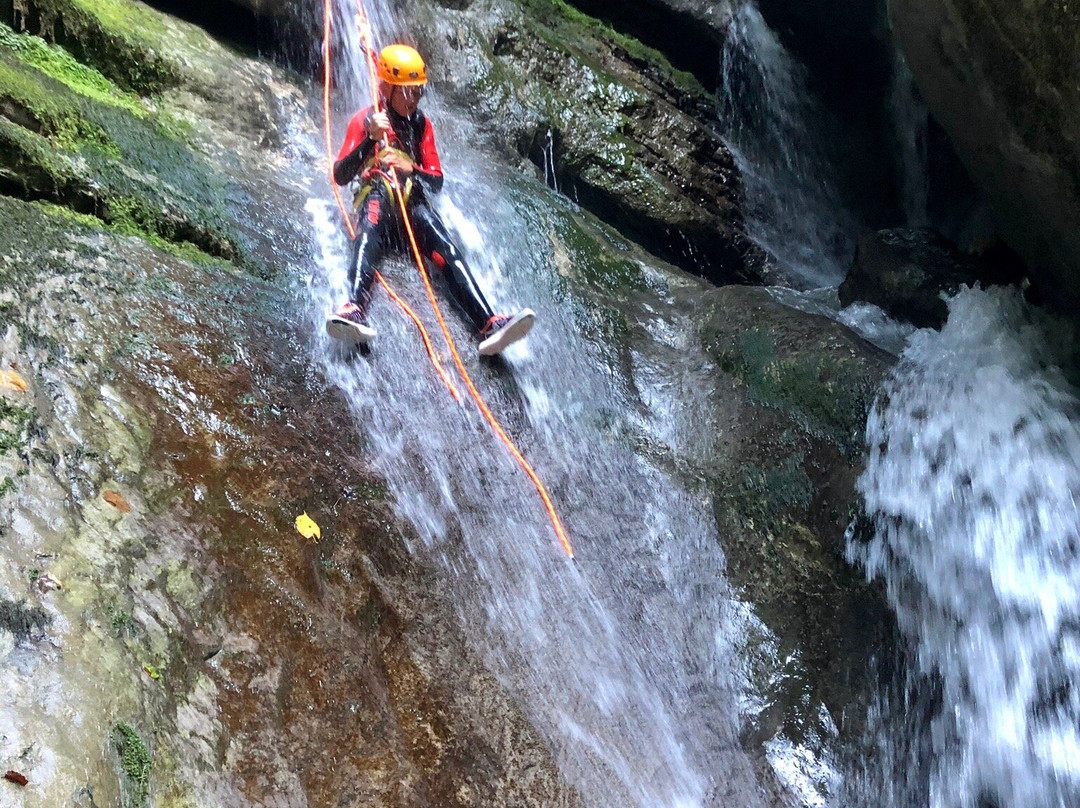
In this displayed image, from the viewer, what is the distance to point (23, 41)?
5133mm

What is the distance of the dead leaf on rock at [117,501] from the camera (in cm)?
296

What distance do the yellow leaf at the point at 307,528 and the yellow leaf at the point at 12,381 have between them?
3.81ft

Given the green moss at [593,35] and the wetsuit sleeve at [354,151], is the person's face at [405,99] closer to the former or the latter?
the wetsuit sleeve at [354,151]

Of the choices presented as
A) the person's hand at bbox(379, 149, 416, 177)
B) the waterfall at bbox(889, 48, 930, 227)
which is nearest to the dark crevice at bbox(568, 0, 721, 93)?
→ the waterfall at bbox(889, 48, 930, 227)

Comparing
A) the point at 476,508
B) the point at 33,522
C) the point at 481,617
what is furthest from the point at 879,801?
the point at 33,522

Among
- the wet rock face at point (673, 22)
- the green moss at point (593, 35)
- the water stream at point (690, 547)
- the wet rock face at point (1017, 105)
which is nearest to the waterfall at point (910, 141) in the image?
the wet rock face at point (673, 22)

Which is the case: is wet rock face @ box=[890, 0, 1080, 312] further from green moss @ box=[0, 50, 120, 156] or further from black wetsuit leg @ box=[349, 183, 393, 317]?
green moss @ box=[0, 50, 120, 156]

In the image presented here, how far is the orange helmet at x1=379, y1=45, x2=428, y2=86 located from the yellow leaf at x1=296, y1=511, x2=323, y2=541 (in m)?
3.16

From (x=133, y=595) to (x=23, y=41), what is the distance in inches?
169

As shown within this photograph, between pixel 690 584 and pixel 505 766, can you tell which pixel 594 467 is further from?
pixel 505 766

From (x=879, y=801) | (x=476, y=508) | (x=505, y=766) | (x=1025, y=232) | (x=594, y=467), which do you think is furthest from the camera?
(x=1025, y=232)

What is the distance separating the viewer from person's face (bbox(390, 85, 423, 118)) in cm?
528

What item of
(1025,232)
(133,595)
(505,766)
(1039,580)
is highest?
(1025,232)

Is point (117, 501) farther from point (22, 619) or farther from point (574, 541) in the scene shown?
point (574, 541)
